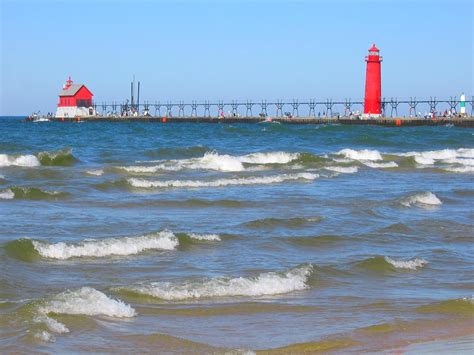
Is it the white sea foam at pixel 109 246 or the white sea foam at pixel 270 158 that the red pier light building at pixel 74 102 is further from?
the white sea foam at pixel 109 246

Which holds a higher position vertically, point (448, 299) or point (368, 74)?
point (368, 74)

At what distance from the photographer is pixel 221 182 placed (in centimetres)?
2181

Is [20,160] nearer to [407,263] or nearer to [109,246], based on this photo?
[109,246]

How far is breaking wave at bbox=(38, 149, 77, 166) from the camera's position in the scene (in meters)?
27.5

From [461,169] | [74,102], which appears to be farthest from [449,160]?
[74,102]

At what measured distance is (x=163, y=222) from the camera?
47.4 ft

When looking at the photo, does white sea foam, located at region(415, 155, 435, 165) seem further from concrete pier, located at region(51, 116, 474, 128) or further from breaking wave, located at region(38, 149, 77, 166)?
concrete pier, located at region(51, 116, 474, 128)

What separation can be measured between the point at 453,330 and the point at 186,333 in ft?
8.04

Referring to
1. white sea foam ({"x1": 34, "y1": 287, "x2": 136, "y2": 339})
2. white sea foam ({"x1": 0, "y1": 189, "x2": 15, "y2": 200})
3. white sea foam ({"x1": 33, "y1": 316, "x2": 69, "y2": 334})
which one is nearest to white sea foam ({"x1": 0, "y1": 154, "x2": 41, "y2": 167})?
white sea foam ({"x1": 0, "y1": 189, "x2": 15, "y2": 200})

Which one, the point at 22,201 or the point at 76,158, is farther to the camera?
the point at 76,158

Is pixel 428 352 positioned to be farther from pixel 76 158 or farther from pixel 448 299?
pixel 76 158

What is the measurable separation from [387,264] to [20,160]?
18.1m

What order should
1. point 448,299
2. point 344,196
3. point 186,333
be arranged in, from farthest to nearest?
1. point 344,196
2. point 448,299
3. point 186,333

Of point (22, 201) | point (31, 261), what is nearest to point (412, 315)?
point (31, 261)
